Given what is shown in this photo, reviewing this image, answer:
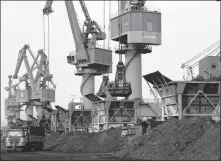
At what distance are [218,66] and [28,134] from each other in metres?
37.6

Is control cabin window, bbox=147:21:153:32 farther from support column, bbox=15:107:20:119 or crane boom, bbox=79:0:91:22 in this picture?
support column, bbox=15:107:20:119

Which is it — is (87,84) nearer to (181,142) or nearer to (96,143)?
(96,143)

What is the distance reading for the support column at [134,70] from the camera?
88.8 m

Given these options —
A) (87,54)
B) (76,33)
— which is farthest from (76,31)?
(87,54)

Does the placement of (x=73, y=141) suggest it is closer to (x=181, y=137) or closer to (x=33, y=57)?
(x=181, y=137)

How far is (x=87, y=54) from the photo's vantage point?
345 ft

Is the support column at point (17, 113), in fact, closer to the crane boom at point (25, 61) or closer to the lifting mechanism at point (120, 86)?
the crane boom at point (25, 61)

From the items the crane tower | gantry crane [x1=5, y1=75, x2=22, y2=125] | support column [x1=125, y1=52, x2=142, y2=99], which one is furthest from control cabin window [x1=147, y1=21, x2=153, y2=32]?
gantry crane [x1=5, y1=75, x2=22, y2=125]

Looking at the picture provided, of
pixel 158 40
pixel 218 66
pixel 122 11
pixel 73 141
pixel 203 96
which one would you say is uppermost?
pixel 122 11

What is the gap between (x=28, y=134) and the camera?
57.3 meters

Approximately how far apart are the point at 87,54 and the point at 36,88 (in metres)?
40.3

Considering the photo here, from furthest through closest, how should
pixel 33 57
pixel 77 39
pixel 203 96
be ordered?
pixel 33 57 < pixel 77 39 < pixel 203 96

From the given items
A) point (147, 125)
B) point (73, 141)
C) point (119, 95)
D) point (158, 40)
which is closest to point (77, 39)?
point (158, 40)

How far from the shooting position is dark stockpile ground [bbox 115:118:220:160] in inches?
1326
